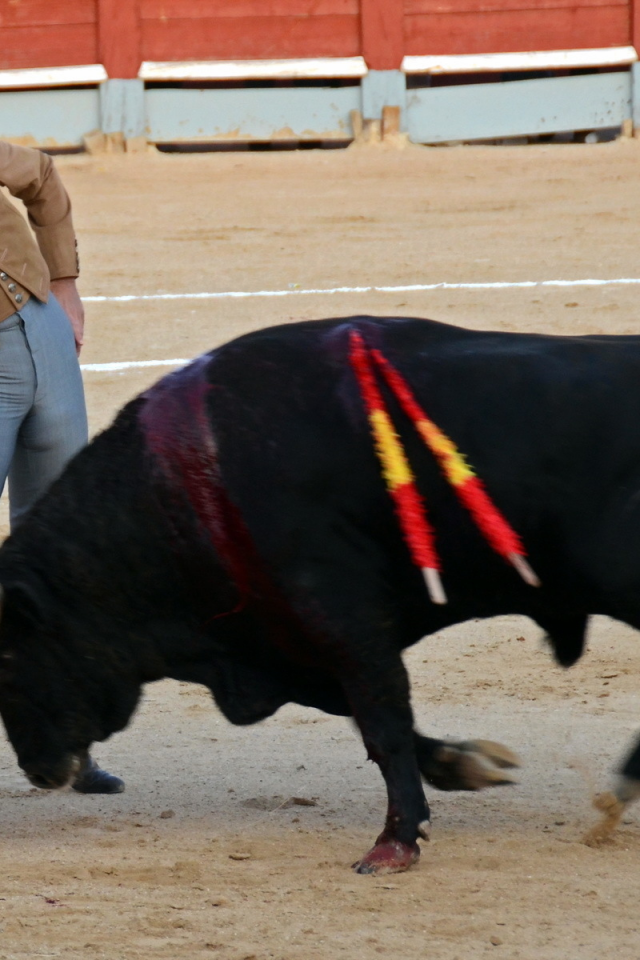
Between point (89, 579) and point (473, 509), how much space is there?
0.81m

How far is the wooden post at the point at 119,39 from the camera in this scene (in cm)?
1295

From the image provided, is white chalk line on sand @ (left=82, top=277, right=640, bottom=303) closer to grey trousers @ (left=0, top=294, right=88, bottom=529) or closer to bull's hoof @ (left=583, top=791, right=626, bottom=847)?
grey trousers @ (left=0, top=294, right=88, bottom=529)

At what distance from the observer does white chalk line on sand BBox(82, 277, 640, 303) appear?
9125 millimetres

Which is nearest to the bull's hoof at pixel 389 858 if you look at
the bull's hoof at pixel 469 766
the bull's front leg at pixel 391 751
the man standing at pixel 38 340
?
the bull's front leg at pixel 391 751

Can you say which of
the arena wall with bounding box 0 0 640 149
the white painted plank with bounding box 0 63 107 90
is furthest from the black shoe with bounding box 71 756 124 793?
the white painted plank with bounding box 0 63 107 90

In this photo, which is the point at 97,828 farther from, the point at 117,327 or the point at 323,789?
the point at 117,327

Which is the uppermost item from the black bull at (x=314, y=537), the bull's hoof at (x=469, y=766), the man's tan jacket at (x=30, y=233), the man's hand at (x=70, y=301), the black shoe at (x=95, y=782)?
the man's tan jacket at (x=30, y=233)

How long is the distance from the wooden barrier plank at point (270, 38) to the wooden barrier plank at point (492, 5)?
0.58 metres

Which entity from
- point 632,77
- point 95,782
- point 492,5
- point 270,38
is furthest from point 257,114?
point 95,782

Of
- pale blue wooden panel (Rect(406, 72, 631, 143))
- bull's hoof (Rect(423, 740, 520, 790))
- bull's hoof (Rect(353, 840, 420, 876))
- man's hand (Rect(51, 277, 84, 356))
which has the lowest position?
bull's hoof (Rect(353, 840, 420, 876))

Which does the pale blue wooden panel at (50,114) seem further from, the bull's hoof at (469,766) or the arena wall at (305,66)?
the bull's hoof at (469,766)

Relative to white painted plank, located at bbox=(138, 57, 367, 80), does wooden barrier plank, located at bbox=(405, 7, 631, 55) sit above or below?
above

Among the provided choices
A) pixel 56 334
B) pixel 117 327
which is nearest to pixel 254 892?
pixel 56 334

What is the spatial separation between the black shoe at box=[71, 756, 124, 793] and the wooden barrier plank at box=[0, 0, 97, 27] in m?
10.6
